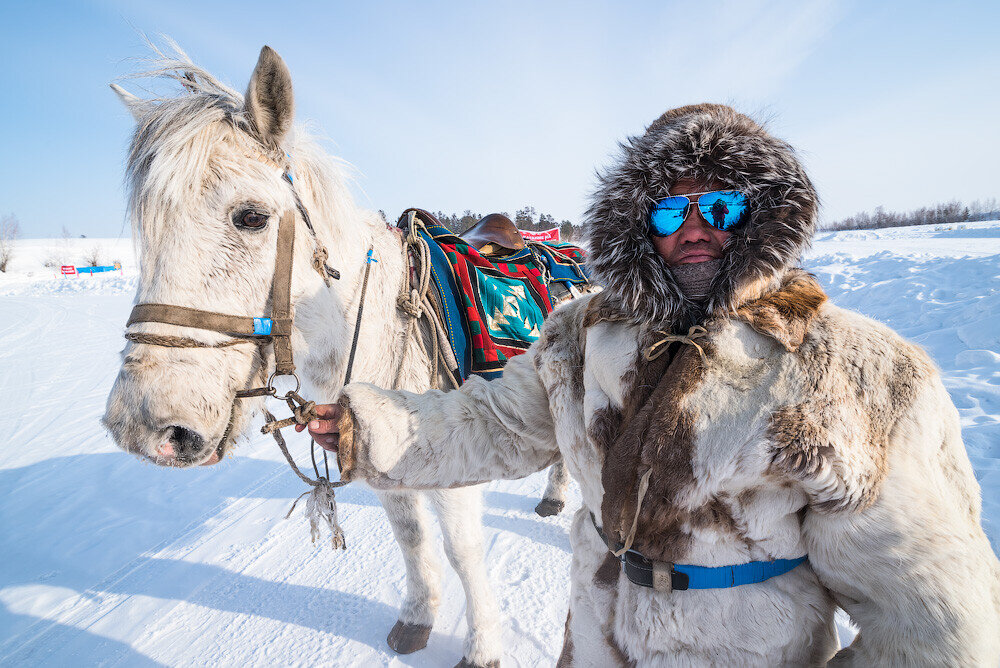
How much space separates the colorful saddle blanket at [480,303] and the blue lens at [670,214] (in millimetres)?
783

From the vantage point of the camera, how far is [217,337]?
1323mm

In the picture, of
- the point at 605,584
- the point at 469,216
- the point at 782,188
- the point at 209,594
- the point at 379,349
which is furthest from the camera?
the point at 469,216

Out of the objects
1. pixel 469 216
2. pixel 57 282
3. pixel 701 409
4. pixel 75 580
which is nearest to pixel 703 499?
pixel 701 409

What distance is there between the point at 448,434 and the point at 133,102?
73.1 inches

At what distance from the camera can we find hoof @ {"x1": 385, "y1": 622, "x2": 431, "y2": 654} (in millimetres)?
2160

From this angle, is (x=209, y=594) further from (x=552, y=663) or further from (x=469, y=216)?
(x=469, y=216)

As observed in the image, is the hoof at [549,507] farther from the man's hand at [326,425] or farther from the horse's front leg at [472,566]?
the man's hand at [326,425]

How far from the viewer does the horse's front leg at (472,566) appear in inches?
80.9

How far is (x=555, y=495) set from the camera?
10.6 ft

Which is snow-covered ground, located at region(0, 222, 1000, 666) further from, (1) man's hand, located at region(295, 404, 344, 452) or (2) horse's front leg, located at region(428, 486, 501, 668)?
(1) man's hand, located at region(295, 404, 344, 452)

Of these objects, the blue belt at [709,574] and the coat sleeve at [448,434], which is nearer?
the blue belt at [709,574]

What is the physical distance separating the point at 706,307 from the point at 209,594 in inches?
124

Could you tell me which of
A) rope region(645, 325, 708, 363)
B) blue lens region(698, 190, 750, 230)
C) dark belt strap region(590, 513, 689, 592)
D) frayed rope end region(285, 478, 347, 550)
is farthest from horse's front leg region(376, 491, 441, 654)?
blue lens region(698, 190, 750, 230)

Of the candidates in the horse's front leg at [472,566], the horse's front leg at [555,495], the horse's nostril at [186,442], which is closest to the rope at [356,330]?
the horse's nostril at [186,442]
